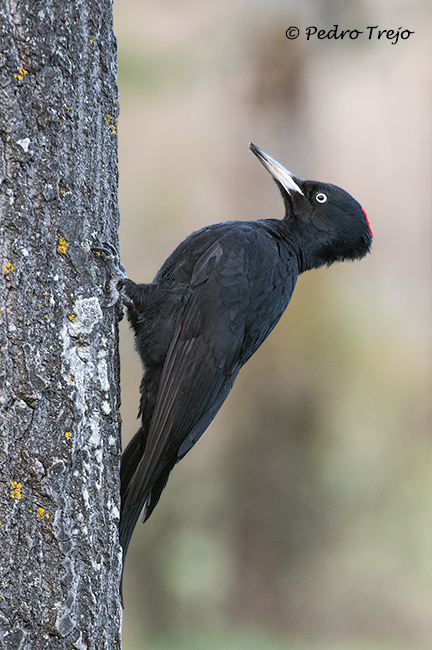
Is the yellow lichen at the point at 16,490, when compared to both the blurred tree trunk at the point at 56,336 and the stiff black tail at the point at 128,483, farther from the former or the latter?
the stiff black tail at the point at 128,483

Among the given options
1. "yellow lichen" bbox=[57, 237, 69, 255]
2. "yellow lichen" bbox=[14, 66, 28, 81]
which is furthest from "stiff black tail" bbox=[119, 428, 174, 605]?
"yellow lichen" bbox=[14, 66, 28, 81]

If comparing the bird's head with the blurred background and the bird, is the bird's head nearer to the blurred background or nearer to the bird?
the bird

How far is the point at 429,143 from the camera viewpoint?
4.76m

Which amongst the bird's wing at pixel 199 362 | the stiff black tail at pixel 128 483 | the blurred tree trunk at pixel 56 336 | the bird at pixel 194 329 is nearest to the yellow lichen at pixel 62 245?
the blurred tree trunk at pixel 56 336

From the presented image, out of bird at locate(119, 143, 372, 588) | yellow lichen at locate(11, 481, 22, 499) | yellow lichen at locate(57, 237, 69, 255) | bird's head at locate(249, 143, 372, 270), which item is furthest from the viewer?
bird's head at locate(249, 143, 372, 270)

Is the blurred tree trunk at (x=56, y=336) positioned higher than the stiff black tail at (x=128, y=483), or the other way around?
the blurred tree trunk at (x=56, y=336)

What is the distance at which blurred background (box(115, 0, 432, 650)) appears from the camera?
4.60m

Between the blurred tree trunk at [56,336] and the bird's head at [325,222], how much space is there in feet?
3.43

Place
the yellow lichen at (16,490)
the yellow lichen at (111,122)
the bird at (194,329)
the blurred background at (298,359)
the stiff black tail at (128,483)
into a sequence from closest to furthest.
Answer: the yellow lichen at (16,490)
the yellow lichen at (111,122)
the stiff black tail at (128,483)
the bird at (194,329)
the blurred background at (298,359)

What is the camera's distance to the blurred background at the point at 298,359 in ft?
15.1

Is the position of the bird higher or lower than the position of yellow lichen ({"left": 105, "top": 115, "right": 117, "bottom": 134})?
lower

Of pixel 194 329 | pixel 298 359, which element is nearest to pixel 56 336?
pixel 194 329

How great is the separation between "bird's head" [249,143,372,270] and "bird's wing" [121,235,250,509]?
0.43 meters

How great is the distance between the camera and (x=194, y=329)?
6.55ft
